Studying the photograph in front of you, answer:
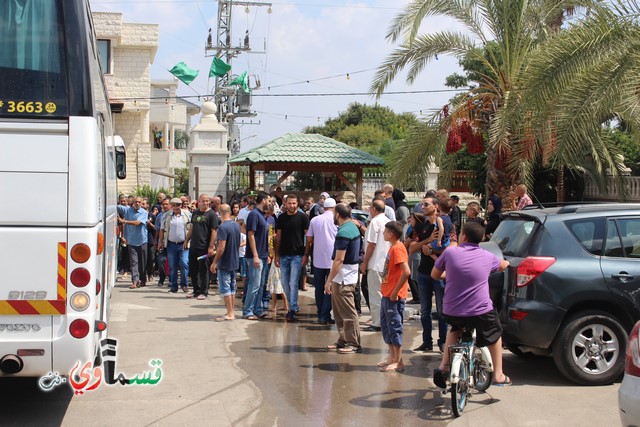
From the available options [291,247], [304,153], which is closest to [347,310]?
[291,247]

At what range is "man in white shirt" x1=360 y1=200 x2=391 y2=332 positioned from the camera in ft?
35.0

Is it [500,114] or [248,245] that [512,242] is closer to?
[248,245]

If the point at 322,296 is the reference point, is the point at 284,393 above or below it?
below

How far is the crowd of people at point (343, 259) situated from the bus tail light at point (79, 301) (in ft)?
A: 10.6

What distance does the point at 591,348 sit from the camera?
820cm

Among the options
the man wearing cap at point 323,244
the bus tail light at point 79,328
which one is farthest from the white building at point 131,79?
the bus tail light at point 79,328

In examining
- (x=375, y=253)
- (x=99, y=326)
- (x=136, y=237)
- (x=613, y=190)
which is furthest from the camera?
(x=613, y=190)

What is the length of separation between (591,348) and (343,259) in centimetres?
311

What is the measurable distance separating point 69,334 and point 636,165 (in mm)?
19638

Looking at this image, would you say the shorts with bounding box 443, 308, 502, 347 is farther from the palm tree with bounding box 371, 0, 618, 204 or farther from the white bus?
the palm tree with bounding box 371, 0, 618, 204

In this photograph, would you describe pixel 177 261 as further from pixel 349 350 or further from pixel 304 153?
pixel 304 153

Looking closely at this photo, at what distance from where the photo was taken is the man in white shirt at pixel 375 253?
1066cm

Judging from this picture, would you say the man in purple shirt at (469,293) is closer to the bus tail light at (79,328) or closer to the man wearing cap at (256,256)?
the bus tail light at (79,328)

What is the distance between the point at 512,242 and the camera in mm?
Answer: 8805
